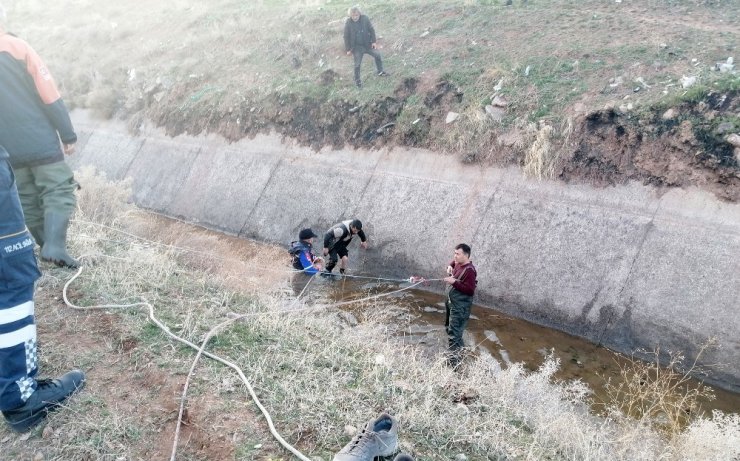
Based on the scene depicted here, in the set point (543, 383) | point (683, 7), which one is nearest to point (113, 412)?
point (543, 383)

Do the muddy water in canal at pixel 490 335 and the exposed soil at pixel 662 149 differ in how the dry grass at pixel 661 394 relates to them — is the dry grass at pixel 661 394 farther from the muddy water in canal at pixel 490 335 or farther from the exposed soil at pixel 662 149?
the exposed soil at pixel 662 149

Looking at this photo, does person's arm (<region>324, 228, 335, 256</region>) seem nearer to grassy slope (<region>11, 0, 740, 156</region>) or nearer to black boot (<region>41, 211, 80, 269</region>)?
grassy slope (<region>11, 0, 740, 156</region>)

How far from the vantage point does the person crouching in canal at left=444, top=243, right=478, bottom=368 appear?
639 cm

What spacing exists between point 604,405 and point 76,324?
5.52 metres

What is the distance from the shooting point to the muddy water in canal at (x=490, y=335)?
21.2 feet

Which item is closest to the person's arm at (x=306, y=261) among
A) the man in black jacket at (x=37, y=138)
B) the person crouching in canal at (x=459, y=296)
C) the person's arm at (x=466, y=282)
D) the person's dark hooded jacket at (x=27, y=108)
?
the person crouching in canal at (x=459, y=296)

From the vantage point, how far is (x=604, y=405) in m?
5.84

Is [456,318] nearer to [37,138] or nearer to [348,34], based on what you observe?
[37,138]

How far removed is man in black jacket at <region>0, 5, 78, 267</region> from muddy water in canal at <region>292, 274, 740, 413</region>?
4.10 meters

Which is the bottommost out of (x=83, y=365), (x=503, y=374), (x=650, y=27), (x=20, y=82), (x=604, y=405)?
(x=604, y=405)

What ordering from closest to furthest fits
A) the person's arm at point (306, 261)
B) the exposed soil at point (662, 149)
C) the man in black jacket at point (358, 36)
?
the exposed soil at point (662, 149) < the person's arm at point (306, 261) < the man in black jacket at point (358, 36)

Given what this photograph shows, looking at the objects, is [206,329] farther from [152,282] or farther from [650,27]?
[650,27]

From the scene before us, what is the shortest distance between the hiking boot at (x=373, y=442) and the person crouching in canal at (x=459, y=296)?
2.86 meters

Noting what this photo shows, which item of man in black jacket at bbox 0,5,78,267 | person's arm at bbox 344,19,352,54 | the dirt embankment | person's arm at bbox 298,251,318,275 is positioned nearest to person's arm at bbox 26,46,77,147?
man in black jacket at bbox 0,5,78,267
